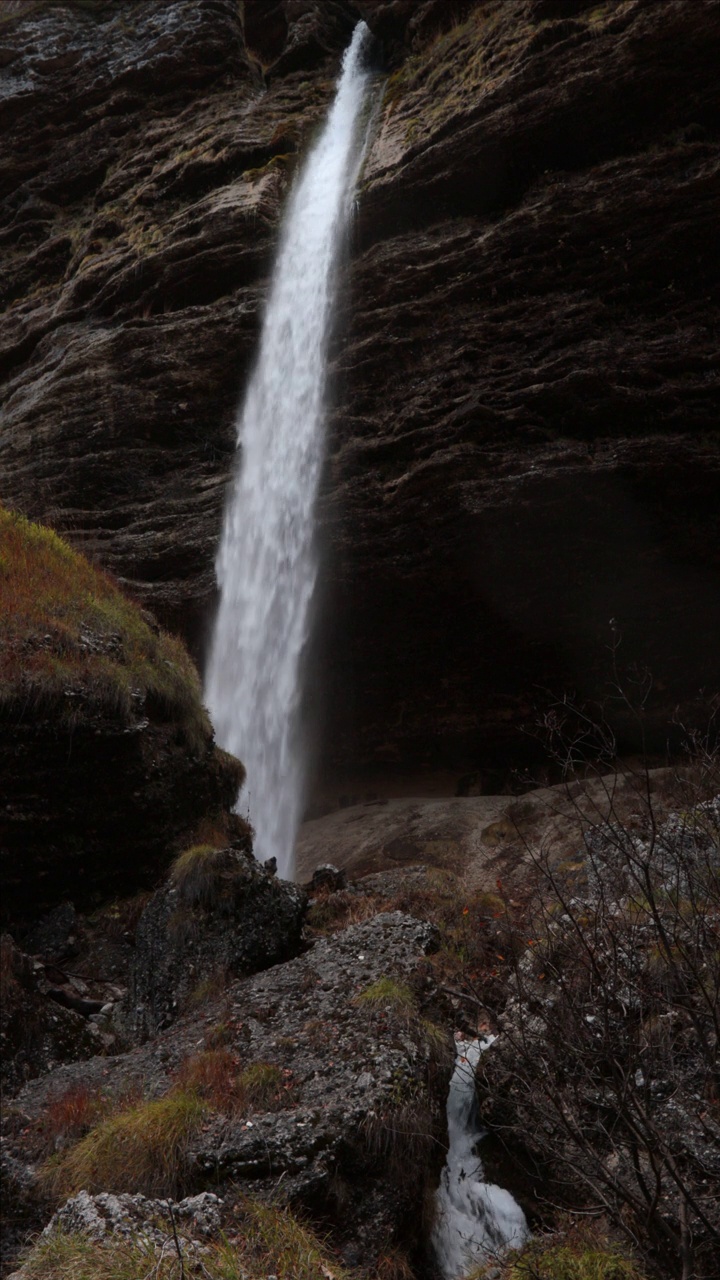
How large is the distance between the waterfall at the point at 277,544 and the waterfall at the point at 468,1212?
771 centimetres

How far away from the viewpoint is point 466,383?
14500 mm

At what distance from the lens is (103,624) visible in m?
9.99

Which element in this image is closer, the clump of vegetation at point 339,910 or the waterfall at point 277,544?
the clump of vegetation at point 339,910

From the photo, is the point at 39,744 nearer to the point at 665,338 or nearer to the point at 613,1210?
the point at 613,1210

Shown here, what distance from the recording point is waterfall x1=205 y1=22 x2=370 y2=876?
49.0 feet

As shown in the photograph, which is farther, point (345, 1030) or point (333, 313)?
point (333, 313)

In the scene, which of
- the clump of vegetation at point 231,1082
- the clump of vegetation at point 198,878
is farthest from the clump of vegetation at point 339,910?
the clump of vegetation at point 231,1082

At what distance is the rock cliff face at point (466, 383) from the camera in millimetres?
13484

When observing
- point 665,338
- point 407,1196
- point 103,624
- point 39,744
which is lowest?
point 407,1196

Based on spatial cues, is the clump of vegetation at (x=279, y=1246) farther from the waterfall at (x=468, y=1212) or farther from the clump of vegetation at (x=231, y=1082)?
the waterfall at (x=468, y=1212)

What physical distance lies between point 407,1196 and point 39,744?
5.24m

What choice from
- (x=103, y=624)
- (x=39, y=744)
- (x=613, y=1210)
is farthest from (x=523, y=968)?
(x=103, y=624)

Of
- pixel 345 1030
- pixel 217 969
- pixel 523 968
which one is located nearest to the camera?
pixel 345 1030

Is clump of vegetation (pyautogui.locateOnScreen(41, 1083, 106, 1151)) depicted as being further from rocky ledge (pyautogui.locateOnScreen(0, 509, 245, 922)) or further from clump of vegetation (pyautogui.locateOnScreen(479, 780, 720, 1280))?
rocky ledge (pyautogui.locateOnScreen(0, 509, 245, 922))
